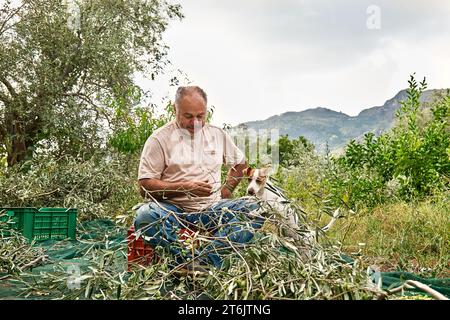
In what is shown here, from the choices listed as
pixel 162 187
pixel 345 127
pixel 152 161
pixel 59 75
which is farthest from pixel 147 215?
pixel 59 75

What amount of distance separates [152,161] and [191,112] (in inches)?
13.3

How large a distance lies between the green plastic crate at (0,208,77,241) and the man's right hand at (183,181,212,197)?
7.47ft

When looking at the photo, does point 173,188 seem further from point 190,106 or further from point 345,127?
point 345,127

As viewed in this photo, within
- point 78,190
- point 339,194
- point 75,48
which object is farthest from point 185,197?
point 75,48

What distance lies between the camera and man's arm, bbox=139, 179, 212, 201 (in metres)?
2.58

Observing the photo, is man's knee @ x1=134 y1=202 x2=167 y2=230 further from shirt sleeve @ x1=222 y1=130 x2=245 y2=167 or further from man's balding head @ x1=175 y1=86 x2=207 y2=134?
shirt sleeve @ x1=222 y1=130 x2=245 y2=167

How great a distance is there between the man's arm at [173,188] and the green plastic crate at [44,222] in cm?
201

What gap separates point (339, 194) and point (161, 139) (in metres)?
3.40

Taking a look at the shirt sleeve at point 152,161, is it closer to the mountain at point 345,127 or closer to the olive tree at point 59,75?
the mountain at point 345,127

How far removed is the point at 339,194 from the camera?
5.88 meters

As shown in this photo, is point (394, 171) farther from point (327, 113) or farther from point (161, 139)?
point (161, 139)

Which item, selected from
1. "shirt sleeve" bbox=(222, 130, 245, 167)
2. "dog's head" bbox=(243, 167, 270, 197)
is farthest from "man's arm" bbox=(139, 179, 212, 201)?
"dog's head" bbox=(243, 167, 270, 197)

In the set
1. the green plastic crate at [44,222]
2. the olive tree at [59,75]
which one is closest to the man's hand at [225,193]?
the green plastic crate at [44,222]

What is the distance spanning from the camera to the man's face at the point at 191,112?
278cm
